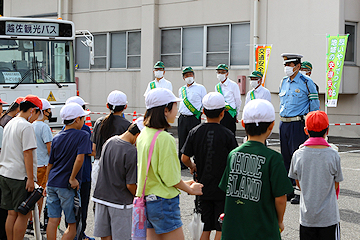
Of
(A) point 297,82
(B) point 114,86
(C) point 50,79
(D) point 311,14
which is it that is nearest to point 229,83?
(A) point 297,82

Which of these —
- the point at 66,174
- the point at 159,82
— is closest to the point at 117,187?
the point at 66,174

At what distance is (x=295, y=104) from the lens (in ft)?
24.1

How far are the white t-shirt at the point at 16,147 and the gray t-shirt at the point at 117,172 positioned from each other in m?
1.09

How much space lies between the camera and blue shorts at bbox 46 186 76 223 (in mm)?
4734

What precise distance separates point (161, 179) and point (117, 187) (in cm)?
68

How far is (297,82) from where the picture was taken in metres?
7.36

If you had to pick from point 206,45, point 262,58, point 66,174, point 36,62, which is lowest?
point 66,174

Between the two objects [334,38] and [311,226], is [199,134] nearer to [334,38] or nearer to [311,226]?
[311,226]

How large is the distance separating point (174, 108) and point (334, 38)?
1212cm

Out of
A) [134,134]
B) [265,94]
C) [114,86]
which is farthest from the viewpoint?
[114,86]

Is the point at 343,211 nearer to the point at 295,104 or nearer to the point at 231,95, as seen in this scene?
the point at 295,104

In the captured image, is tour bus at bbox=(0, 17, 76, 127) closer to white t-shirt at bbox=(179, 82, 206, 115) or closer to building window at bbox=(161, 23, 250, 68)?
white t-shirt at bbox=(179, 82, 206, 115)

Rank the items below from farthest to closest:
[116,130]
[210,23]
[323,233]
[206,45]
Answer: [206,45] → [210,23] → [116,130] → [323,233]

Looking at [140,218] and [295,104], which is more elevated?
[295,104]
